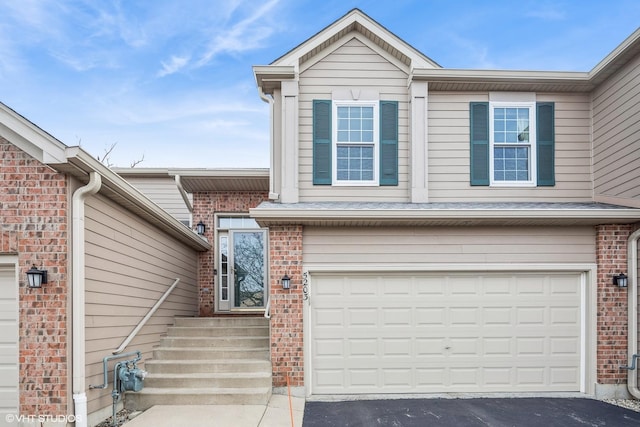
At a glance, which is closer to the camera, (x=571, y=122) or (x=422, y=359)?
(x=422, y=359)

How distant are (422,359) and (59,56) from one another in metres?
21.1

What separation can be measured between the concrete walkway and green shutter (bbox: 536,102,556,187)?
5623 mm

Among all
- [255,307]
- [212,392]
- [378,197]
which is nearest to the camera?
[212,392]

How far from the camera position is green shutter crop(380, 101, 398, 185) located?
8141 millimetres

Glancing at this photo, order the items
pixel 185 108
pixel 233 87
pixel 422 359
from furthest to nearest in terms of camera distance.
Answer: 1. pixel 185 108
2. pixel 233 87
3. pixel 422 359

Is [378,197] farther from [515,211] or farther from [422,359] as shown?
[422,359]

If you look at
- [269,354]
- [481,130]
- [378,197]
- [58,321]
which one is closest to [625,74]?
[481,130]

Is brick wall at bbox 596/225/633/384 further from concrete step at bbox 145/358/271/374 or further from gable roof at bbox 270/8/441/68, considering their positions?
concrete step at bbox 145/358/271/374

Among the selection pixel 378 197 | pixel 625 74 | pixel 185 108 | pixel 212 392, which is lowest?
pixel 212 392

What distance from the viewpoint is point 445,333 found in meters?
7.53

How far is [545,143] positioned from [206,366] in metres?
6.83

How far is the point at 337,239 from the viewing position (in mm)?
7523

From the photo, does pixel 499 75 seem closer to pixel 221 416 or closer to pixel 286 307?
pixel 286 307

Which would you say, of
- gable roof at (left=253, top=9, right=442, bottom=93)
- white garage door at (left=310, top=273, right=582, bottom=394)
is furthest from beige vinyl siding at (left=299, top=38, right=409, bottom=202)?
white garage door at (left=310, top=273, right=582, bottom=394)
